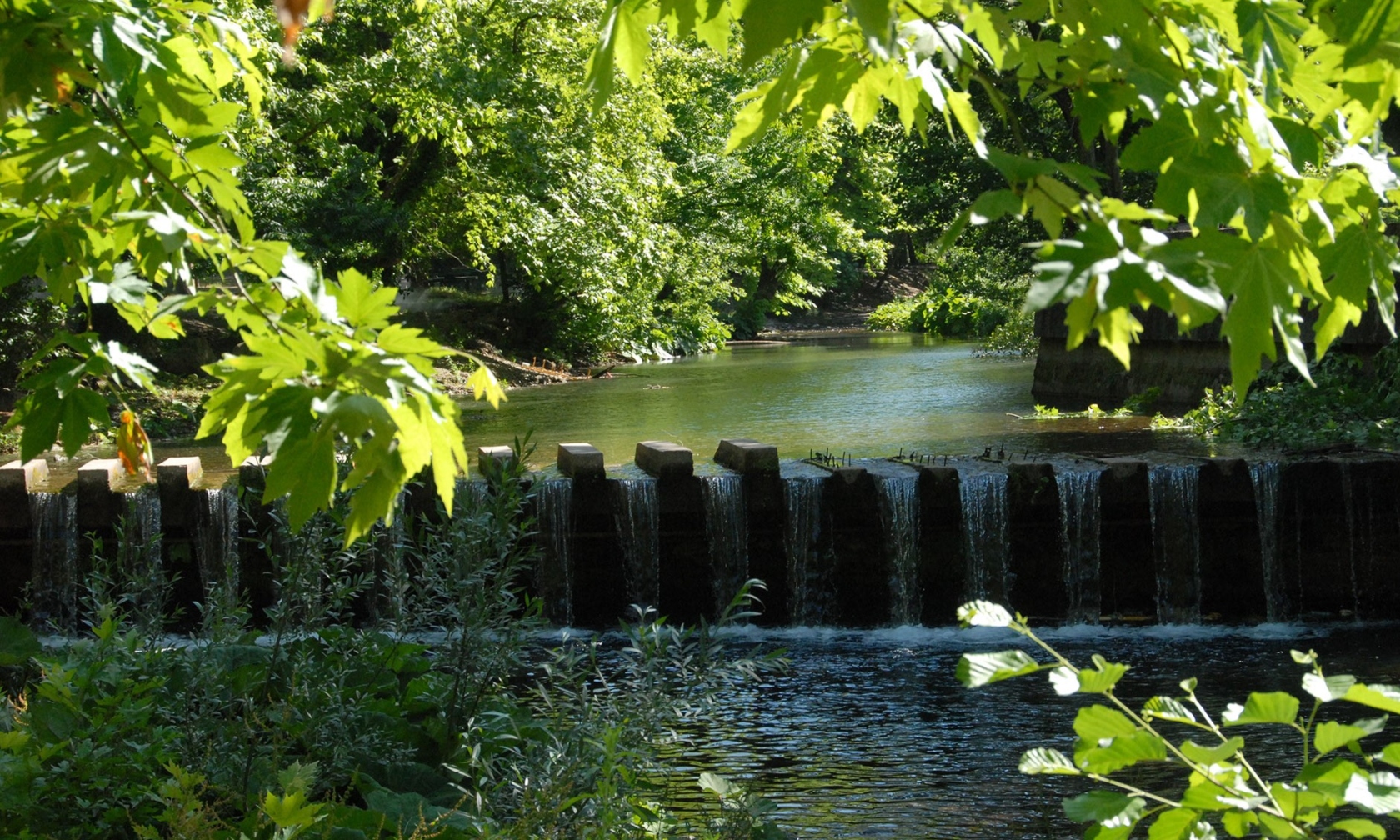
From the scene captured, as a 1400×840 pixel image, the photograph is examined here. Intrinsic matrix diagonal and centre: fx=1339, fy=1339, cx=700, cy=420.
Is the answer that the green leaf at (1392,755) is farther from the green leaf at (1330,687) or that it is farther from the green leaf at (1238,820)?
the green leaf at (1238,820)

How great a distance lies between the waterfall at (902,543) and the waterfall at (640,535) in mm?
1685

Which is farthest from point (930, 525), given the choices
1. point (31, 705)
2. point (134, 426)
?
point (134, 426)

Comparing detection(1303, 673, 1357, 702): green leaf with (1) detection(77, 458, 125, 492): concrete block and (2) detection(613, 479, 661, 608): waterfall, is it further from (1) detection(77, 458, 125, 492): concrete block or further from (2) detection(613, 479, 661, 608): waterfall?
(1) detection(77, 458, 125, 492): concrete block

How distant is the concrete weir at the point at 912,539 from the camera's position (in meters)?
9.56

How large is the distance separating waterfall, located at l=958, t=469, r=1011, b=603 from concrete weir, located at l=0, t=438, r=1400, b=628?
1cm

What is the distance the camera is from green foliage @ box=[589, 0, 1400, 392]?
5.32 ft

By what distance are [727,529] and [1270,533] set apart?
12.8ft

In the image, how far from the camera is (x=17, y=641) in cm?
444

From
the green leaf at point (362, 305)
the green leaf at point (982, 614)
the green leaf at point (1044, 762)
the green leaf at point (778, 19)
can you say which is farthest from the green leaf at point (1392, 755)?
the green leaf at point (362, 305)

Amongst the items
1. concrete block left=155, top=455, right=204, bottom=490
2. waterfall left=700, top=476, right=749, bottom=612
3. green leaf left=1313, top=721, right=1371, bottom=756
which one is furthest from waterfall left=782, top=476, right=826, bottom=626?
green leaf left=1313, top=721, right=1371, bottom=756

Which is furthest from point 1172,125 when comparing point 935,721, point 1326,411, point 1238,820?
point 1326,411

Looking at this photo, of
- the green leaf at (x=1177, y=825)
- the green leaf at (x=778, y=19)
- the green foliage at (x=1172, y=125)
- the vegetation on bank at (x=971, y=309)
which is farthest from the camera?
the vegetation on bank at (x=971, y=309)

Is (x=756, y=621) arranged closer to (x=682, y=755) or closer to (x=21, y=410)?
(x=682, y=755)

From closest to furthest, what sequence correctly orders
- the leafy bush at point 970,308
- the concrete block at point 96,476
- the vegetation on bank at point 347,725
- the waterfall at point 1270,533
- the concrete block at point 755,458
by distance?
the vegetation on bank at point 347,725 < the concrete block at point 96,476 < the waterfall at point 1270,533 < the concrete block at point 755,458 < the leafy bush at point 970,308
